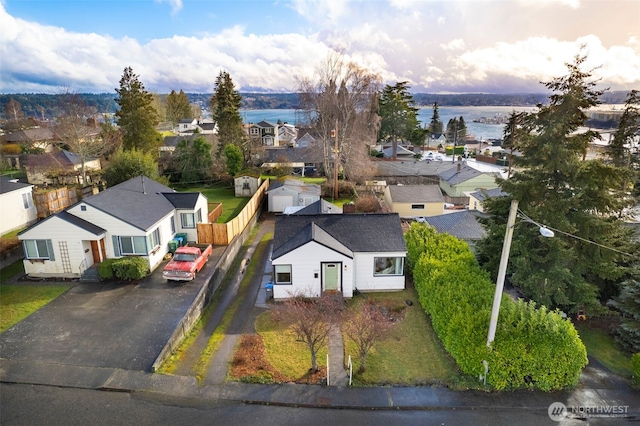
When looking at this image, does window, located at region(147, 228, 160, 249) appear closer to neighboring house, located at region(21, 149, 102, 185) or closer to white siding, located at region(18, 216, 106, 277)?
white siding, located at region(18, 216, 106, 277)

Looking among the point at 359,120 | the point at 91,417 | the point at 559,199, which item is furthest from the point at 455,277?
A: the point at 359,120

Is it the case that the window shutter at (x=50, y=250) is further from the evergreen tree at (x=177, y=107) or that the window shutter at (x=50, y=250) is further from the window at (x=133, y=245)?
the evergreen tree at (x=177, y=107)

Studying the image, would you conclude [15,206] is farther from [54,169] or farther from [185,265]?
[185,265]

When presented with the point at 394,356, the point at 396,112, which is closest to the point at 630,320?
the point at 394,356

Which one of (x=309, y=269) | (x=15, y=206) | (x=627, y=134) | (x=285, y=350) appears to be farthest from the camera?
(x=15, y=206)

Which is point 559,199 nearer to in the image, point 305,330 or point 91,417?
point 305,330

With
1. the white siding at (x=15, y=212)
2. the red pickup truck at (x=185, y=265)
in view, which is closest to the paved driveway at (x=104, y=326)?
the red pickup truck at (x=185, y=265)
